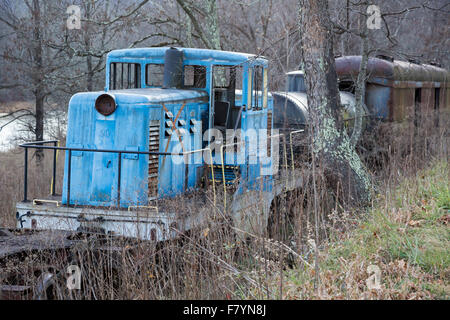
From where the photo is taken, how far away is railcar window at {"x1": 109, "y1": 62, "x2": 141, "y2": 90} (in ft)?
26.2

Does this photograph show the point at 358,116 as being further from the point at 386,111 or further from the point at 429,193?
the point at 429,193

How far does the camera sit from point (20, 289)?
187 inches

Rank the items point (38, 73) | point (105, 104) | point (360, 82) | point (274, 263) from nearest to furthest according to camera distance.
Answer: point (274, 263), point (105, 104), point (360, 82), point (38, 73)

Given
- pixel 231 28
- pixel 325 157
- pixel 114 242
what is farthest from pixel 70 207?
pixel 231 28

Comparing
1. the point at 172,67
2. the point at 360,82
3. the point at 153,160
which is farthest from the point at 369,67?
the point at 153,160

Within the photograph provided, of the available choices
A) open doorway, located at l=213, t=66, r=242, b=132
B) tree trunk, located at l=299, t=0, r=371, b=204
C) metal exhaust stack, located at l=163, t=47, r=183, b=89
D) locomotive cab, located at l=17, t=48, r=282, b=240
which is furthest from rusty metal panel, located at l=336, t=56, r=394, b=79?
metal exhaust stack, located at l=163, t=47, r=183, b=89

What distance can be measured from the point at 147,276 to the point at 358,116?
7.41 m

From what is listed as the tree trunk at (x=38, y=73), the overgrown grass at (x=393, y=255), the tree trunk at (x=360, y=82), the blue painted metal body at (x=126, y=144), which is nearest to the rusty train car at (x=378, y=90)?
the tree trunk at (x=360, y=82)

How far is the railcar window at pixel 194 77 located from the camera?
7.94 m

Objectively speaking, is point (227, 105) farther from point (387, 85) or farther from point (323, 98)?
point (387, 85)

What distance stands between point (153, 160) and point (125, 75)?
2119 mm

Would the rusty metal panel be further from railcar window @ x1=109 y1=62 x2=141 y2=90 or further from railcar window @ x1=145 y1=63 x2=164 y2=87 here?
railcar window @ x1=109 y1=62 x2=141 y2=90

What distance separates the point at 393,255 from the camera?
5.49m

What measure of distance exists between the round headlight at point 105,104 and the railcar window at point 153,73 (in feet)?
5.45
